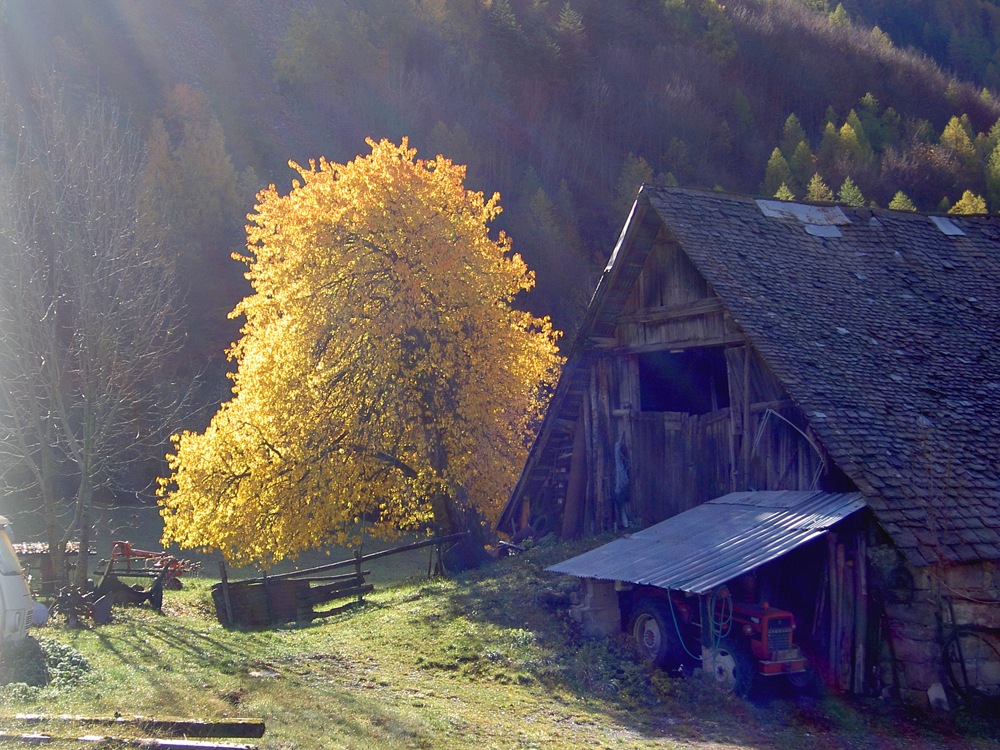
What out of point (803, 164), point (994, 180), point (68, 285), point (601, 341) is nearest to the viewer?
point (601, 341)

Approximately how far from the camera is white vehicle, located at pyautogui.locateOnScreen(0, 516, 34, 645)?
32.4ft

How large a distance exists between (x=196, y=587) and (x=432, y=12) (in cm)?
6666

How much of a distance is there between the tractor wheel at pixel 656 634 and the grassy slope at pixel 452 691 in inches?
14.8

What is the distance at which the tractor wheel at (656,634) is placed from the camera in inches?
434

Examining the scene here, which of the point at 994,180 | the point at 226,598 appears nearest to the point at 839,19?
the point at 994,180

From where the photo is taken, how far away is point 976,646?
9.98m

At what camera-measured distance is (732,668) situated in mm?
10164

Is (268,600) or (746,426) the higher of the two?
(746,426)

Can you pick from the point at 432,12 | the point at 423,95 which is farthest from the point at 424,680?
the point at 432,12

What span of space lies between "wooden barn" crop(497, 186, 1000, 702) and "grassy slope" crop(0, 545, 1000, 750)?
3.12 ft

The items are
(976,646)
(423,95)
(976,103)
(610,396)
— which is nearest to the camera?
(976,646)

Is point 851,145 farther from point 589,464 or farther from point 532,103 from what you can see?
point 589,464

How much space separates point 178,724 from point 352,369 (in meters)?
13.2

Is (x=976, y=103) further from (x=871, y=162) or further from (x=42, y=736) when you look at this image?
(x=42, y=736)
